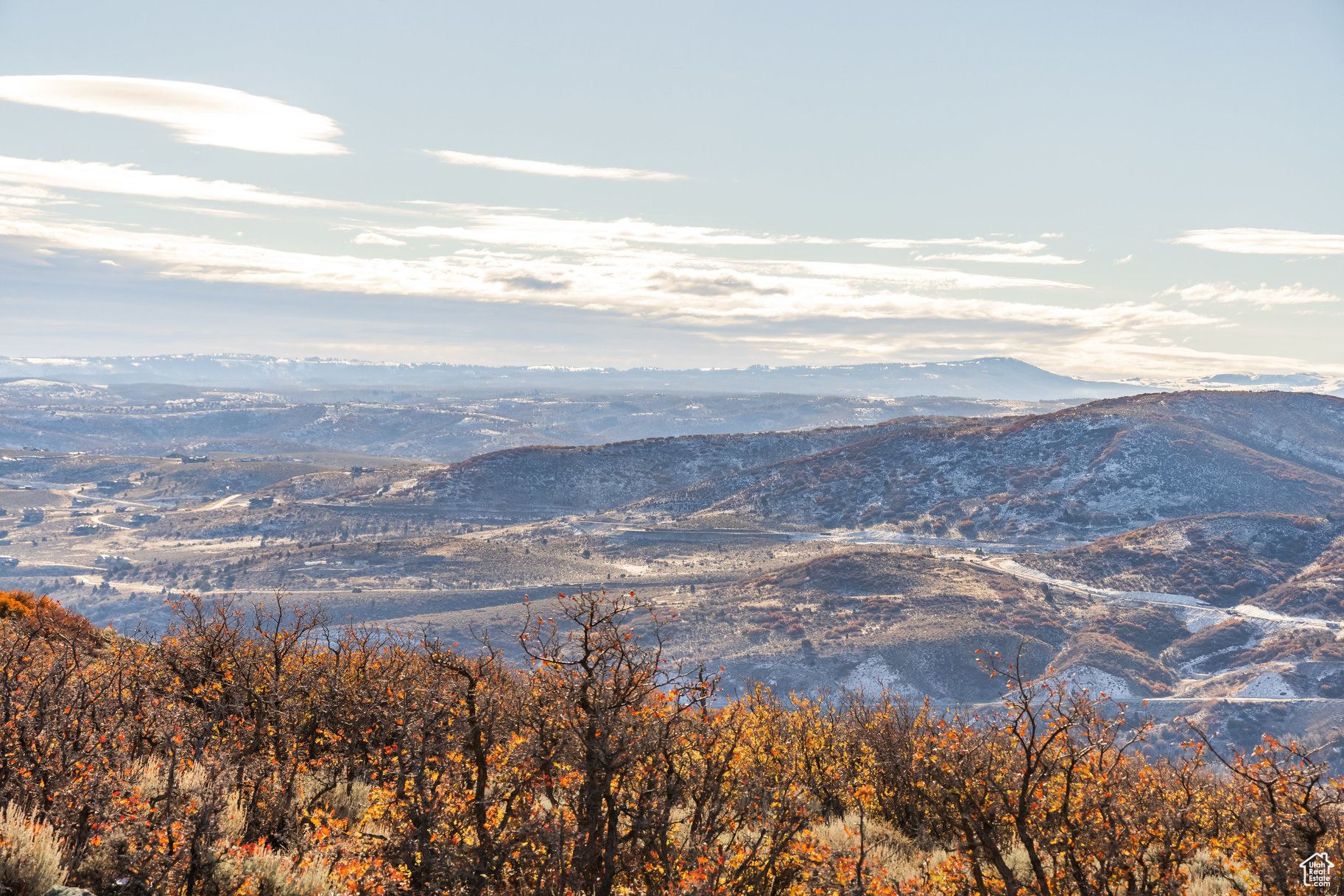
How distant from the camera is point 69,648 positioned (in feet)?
75.5

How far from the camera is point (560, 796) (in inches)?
537

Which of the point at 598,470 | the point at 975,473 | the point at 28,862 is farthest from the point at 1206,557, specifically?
the point at 28,862

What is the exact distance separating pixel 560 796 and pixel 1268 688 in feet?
242

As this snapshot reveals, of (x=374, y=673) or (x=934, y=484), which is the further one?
(x=934, y=484)

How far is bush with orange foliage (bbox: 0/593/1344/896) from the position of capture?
9836mm

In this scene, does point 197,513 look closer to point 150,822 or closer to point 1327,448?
point 150,822

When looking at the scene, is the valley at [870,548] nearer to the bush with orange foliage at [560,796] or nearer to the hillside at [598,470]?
the hillside at [598,470]

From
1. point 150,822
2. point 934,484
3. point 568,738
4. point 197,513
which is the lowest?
point 197,513

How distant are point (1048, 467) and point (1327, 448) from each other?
187 feet

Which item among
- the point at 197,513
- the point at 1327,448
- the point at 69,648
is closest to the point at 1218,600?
the point at 1327,448

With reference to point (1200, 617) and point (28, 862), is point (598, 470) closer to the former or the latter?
point (1200, 617)

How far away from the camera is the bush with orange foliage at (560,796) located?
9.84 metres

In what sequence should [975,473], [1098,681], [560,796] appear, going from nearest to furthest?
[560,796] → [1098,681] → [975,473]

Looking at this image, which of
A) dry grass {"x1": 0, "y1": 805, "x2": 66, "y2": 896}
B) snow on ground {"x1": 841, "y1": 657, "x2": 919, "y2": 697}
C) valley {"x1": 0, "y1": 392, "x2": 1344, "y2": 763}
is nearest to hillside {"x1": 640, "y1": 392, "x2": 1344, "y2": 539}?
valley {"x1": 0, "y1": 392, "x2": 1344, "y2": 763}
